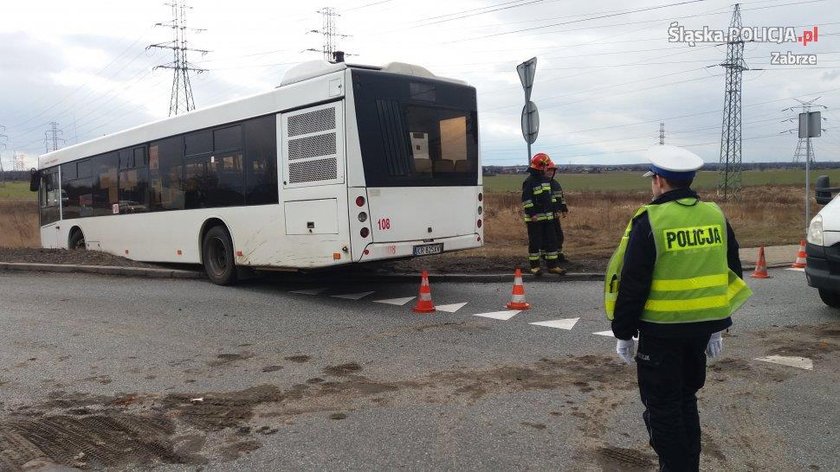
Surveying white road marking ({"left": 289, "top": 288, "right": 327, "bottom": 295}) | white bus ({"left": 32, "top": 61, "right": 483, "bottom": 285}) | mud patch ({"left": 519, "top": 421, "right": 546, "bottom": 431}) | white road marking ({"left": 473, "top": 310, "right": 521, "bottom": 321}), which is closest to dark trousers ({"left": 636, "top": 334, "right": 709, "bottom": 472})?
→ mud patch ({"left": 519, "top": 421, "right": 546, "bottom": 431})

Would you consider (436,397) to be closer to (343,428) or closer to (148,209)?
(343,428)

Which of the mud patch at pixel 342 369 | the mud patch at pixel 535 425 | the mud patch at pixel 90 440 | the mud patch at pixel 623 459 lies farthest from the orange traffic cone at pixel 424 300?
the mud patch at pixel 623 459

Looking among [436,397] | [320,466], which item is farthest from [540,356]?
[320,466]

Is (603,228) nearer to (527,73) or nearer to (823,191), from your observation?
(527,73)

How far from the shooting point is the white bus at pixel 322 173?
8773mm

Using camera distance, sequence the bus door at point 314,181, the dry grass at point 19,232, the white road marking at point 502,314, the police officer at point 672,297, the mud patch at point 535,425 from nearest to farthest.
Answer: the police officer at point 672,297 → the mud patch at point 535,425 → the white road marking at point 502,314 → the bus door at point 314,181 → the dry grass at point 19,232

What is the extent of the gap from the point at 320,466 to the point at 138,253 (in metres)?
10.6

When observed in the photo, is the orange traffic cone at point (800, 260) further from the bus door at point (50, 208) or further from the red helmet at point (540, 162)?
the bus door at point (50, 208)

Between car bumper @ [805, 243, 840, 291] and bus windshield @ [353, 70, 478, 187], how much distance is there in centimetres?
455

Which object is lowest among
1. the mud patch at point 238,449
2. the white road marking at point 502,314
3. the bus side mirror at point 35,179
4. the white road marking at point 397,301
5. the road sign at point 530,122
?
the mud patch at point 238,449

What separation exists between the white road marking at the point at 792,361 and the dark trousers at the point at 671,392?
312cm

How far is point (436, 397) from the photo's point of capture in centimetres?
509

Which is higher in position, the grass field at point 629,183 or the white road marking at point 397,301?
the grass field at point 629,183

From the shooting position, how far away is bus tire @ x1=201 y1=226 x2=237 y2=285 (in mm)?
10781
